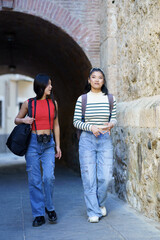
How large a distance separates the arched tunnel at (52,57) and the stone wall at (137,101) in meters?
1.42

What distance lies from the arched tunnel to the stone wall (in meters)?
1.42

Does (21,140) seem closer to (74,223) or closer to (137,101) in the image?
(74,223)

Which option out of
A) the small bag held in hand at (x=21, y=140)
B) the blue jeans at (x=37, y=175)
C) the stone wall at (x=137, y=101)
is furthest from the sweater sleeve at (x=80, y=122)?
the stone wall at (x=137, y=101)

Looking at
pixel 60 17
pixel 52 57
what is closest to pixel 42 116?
pixel 60 17

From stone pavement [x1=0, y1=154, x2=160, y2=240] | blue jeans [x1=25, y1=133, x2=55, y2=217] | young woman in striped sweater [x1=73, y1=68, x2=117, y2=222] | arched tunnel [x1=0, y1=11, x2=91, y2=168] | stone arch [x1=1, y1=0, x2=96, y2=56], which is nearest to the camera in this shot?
stone pavement [x1=0, y1=154, x2=160, y2=240]

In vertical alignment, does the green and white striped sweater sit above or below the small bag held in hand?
above

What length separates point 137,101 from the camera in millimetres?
5469

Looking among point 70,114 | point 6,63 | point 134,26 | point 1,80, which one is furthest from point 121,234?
point 1,80

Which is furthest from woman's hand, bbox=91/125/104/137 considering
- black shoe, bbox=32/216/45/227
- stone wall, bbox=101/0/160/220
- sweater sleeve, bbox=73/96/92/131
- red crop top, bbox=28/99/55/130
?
black shoe, bbox=32/216/45/227

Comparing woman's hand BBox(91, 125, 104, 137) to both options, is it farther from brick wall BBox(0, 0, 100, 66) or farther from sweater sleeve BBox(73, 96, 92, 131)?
brick wall BBox(0, 0, 100, 66)

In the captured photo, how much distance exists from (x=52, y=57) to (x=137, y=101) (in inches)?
220

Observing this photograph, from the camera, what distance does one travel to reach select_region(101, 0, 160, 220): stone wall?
4633 mm

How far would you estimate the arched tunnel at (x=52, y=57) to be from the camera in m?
8.13

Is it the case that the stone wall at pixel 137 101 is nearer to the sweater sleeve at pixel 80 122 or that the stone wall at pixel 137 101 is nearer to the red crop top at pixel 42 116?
the sweater sleeve at pixel 80 122
